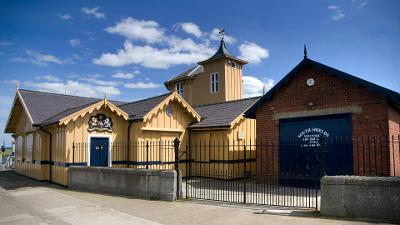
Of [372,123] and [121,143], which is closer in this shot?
[372,123]

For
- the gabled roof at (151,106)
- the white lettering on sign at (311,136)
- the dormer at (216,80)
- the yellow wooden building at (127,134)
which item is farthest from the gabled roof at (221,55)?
the white lettering on sign at (311,136)

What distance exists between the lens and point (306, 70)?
45.4 ft

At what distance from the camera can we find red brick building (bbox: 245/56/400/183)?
38.0 ft

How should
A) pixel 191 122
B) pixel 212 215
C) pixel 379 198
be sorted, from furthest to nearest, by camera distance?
pixel 191 122 < pixel 212 215 < pixel 379 198

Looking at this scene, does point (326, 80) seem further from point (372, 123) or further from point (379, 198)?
point (379, 198)

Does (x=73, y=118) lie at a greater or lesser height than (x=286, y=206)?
greater

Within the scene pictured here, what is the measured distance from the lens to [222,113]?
18.7 meters

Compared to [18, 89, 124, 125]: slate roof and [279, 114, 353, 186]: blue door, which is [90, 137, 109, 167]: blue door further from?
[279, 114, 353, 186]: blue door

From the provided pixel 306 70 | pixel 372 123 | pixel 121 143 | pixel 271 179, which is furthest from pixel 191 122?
Result: pixel 372 123

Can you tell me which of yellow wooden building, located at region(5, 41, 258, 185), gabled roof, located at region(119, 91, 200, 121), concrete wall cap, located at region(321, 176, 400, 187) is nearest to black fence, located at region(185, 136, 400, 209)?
yellow wooden building, located at region(5, 41, 258, 185)

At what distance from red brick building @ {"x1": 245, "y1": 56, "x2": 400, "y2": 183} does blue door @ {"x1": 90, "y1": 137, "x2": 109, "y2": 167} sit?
291 inches

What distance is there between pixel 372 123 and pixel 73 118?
12.4 m

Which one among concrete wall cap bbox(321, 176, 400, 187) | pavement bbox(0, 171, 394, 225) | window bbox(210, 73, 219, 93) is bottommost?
pavement bbox(0, 171, 394, 225)

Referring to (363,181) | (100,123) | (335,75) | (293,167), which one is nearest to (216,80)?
(100,123)
